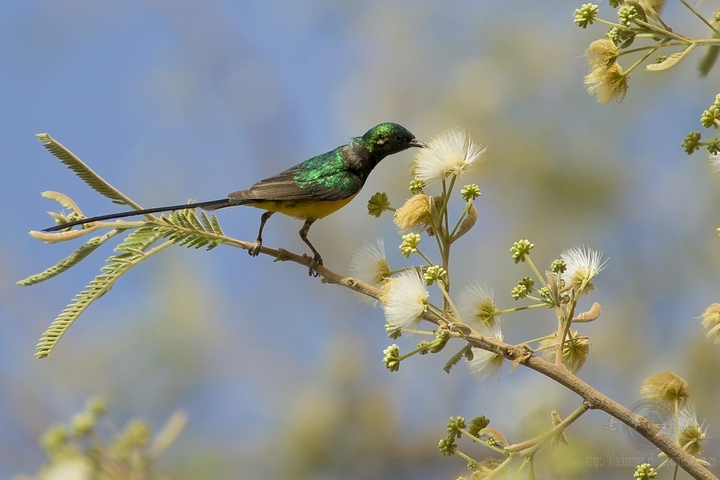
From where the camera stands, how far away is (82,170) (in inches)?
92.0

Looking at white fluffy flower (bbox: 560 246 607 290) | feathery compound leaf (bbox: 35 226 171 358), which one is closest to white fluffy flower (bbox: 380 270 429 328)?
white fluffy flower (bbox: 560 246 607 290)

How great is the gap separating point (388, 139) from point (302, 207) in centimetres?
75

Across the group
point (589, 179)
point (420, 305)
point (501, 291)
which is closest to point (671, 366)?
point (501, 291)

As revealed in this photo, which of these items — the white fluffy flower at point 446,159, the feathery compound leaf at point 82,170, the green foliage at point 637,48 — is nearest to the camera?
the green foliage at point 637,48

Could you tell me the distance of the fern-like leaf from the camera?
2396 millimetres

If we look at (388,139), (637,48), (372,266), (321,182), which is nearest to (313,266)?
(372,266)

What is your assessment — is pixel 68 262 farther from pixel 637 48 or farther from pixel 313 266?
pixel 637 48

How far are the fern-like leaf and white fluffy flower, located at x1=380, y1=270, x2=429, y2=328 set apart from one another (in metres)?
0.61

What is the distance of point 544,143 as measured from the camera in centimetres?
659

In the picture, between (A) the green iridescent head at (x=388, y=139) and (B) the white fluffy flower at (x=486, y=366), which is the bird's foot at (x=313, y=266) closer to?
(B) the white fluffy flower at (x=486, y=366)

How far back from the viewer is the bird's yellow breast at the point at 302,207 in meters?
4.29

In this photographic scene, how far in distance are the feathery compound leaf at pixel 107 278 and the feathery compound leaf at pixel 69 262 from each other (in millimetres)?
57

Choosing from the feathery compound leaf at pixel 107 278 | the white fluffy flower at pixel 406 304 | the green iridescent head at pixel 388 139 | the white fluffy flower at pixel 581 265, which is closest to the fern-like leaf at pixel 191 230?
the feathery compound leaf at pixel 107 278

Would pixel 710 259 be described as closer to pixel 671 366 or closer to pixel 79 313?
pixel 671 366
